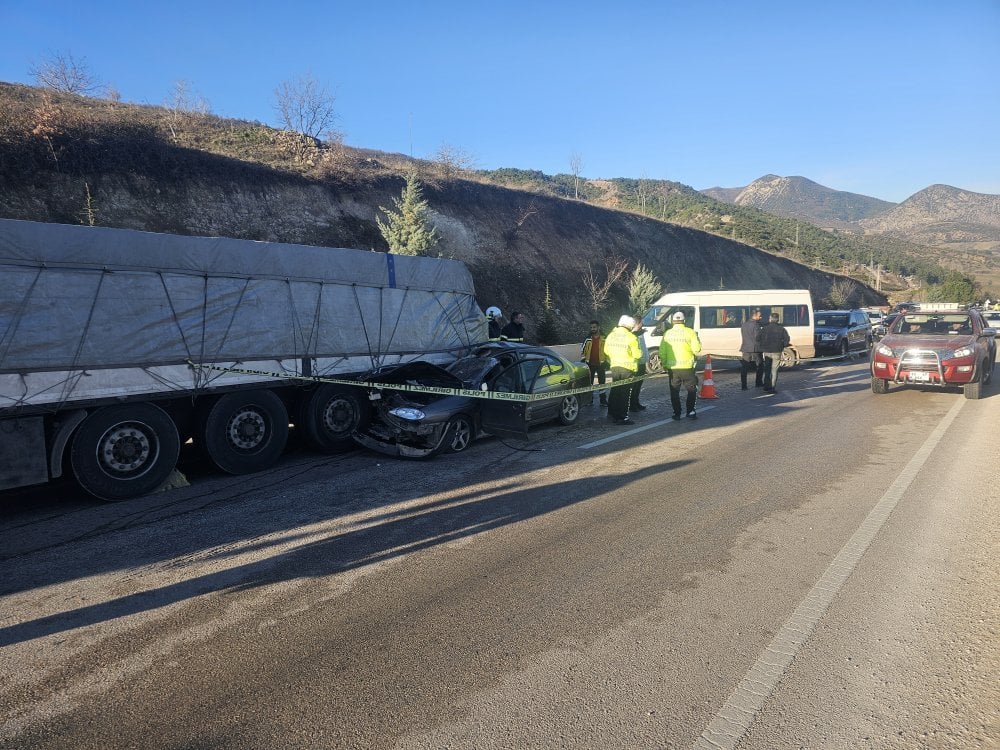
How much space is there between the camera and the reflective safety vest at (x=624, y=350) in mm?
10688

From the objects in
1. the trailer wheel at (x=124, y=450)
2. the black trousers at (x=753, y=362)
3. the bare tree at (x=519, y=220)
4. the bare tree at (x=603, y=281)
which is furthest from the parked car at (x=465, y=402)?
the bare tree at (x=519, y=220)

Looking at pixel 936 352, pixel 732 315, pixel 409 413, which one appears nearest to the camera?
pixel 409 413

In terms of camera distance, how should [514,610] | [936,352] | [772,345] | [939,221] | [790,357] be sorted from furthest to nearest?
[939,221] < [790,357] < [772,345] < [936,352] < [514,610]

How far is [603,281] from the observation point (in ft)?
121

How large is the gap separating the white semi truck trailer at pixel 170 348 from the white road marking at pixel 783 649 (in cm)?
627

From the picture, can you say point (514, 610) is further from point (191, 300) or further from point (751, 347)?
point (751, 347)

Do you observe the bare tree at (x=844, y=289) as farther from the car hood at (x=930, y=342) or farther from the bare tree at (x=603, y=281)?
the car hood at (x=930, y=342)

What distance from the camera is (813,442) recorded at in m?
8.85

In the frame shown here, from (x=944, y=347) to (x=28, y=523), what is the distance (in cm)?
1487

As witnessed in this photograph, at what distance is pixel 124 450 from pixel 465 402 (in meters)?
4.03

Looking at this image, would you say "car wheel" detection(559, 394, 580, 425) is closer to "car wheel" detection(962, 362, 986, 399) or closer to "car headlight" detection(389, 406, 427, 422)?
"car headlight" detection(389, 406, 427, 422)

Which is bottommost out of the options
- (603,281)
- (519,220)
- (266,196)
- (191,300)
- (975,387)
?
(975,387)

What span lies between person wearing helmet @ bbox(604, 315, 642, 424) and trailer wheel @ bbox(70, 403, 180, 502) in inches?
260

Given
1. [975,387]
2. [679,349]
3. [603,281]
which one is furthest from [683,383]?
[603,281]
